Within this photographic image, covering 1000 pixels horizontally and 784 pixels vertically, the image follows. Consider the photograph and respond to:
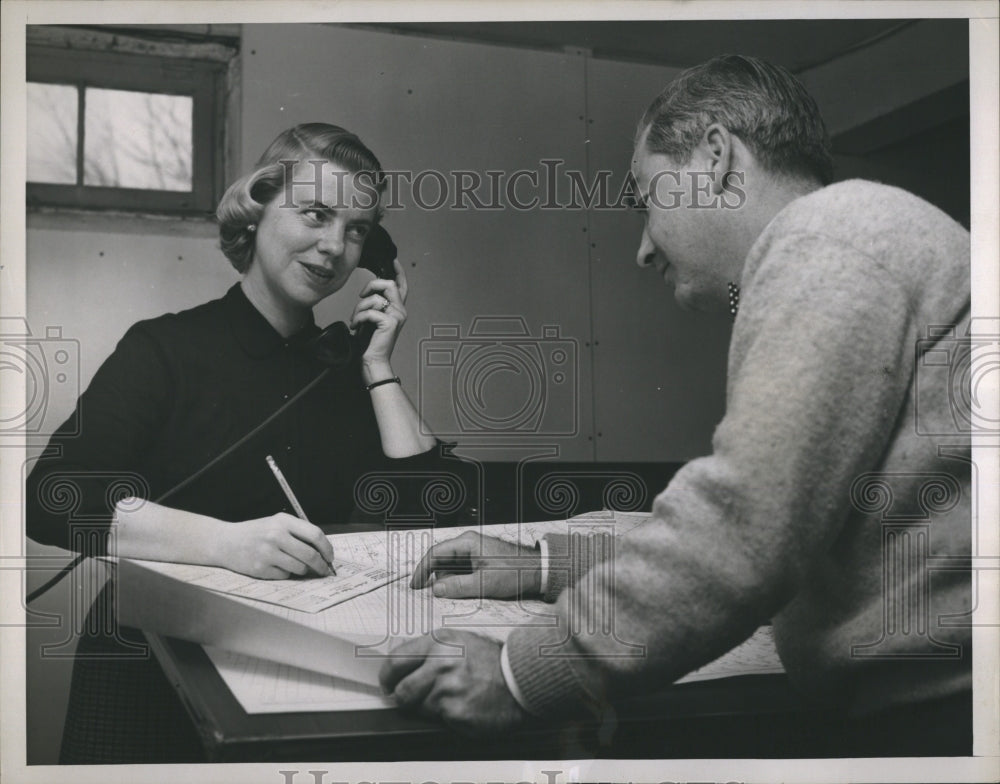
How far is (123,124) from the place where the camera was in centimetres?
138

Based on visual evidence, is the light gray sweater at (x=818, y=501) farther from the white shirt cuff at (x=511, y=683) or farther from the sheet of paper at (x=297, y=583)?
the sheet of paper at (x=297, y=583)

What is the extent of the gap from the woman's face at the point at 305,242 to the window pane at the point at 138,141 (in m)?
0.15

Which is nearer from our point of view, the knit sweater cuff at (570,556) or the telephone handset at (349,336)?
the knit sweater cuff at (570,556)

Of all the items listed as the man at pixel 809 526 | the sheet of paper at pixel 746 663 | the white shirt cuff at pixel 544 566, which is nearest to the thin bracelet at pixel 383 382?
the white shirt cuff at pixel 544 566

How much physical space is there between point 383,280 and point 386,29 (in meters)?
0.39

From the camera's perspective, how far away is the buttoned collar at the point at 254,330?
4.38 feet

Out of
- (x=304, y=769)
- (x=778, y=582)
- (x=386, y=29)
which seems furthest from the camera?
(x=386, y=29)

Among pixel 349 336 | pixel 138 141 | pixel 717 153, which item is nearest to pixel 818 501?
pixel 717 153

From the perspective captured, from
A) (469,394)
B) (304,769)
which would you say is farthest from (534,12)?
(304,769)

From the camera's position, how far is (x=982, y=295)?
135 centimetres

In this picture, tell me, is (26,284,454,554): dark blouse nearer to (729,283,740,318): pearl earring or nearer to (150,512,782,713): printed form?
(150,512,782,713): printed form

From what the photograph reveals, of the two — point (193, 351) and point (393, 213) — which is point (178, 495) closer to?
point (193, 351)

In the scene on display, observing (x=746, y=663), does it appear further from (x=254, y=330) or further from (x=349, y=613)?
(x=254, y=330)

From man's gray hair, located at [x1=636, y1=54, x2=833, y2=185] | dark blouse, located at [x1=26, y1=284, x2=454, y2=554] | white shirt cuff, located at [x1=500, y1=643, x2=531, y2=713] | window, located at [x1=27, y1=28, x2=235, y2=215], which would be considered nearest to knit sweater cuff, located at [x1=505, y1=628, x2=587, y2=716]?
white shirt cuff, located at [x1=500, y1=643, x2=531, y2=713]
